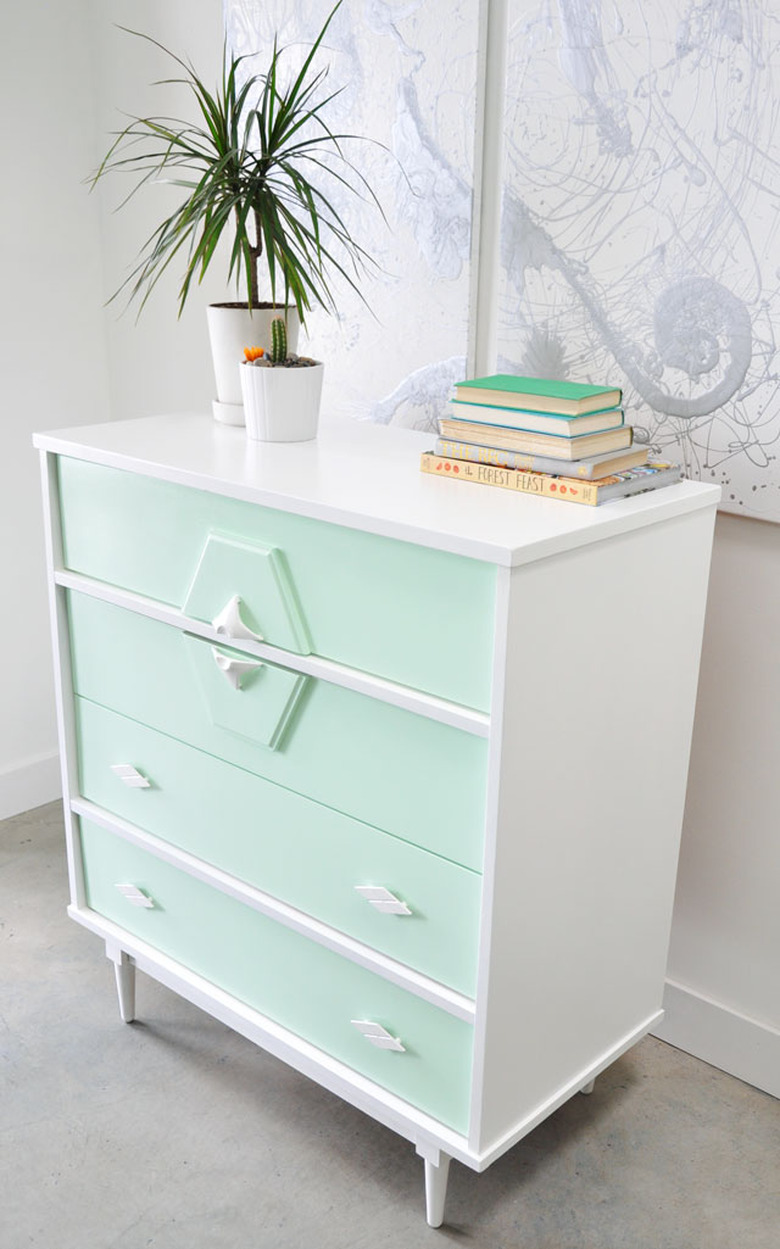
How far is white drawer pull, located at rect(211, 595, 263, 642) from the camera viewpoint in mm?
1542

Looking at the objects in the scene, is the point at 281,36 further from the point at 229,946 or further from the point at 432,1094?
the point at 432,1094

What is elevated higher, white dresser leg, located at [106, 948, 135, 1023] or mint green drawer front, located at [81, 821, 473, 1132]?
mint green drawer front, located at [81, 821, 473, 1132]

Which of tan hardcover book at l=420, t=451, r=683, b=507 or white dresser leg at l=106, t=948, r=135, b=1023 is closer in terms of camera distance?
tan hardcover book at l=420, t=451, r=683, b=507

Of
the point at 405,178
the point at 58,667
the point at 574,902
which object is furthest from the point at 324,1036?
the point at 405,178

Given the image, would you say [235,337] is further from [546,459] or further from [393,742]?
[393,742]

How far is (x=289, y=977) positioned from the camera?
1679 mm

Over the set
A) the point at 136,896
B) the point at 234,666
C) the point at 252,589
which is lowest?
the point at 136,896

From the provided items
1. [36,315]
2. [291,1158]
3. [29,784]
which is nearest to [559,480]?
[291,1158]

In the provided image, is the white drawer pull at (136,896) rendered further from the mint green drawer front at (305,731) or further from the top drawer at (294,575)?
the top drawer at (294,575)

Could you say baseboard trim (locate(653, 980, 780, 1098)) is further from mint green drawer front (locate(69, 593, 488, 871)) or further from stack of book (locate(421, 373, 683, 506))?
stack of book (locate(421, 373, 683, 506))

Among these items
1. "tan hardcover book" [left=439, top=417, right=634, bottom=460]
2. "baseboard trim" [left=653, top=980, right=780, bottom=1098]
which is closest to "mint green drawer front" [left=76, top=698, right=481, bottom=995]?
"tan hardcover book" [left=439, top=417, right=634, bottom=460]

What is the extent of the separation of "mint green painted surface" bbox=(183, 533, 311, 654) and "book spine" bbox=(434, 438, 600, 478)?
26 cm

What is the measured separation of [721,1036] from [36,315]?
193 centimetres

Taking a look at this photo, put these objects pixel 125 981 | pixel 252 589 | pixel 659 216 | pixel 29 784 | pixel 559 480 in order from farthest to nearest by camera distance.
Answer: pixel 29 784
pixel 125 981
pixel 659 216
pixel 252 589
pixel 559 480
